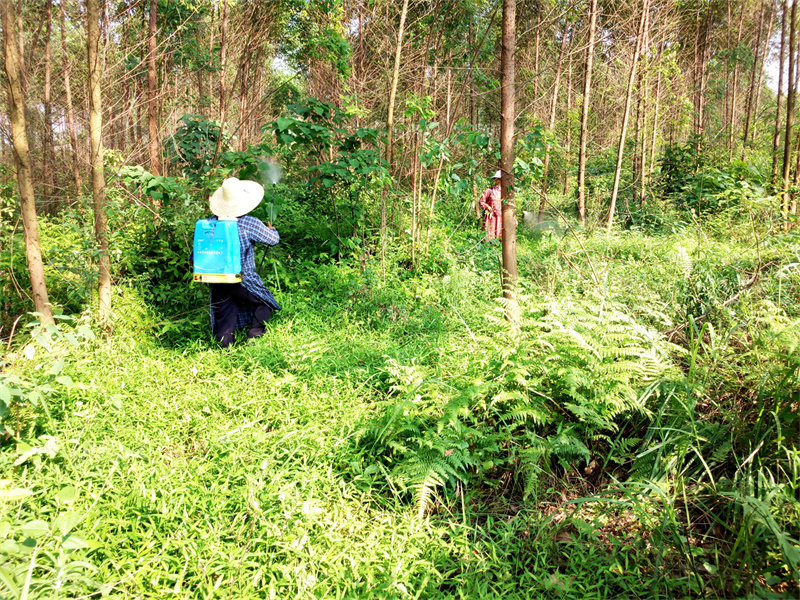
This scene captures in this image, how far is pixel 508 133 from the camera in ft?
13.9

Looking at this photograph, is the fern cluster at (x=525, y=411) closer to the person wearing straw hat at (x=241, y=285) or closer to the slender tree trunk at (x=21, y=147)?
the person wearing straw hat at (x=241, y=285)

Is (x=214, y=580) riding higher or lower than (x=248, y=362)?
lower

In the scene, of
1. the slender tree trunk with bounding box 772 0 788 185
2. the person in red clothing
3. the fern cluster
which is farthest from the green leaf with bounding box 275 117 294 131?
the slender tree trunk with bounding box 772 0 788 185

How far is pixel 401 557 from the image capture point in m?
2.41

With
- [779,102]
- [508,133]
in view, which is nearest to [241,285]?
[508,133]

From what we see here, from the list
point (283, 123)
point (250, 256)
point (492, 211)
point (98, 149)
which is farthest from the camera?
point (492, 211)

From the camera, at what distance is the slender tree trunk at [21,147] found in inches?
146

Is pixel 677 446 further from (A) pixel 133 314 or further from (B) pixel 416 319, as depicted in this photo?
(A) pixel 133 314

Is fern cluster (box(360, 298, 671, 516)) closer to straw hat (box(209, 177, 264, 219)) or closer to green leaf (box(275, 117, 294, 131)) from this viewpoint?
straw hat (box(209, 177, 264, 219))

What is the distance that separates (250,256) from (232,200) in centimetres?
59

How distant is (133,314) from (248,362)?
1.57m

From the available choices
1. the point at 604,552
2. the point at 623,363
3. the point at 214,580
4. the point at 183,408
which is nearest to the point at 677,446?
the point at 623,363

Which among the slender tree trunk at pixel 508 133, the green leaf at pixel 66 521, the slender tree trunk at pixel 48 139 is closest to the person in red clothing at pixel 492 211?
the slender tree trunk at pixel 508 133

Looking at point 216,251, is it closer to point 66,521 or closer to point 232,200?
point 232,200
